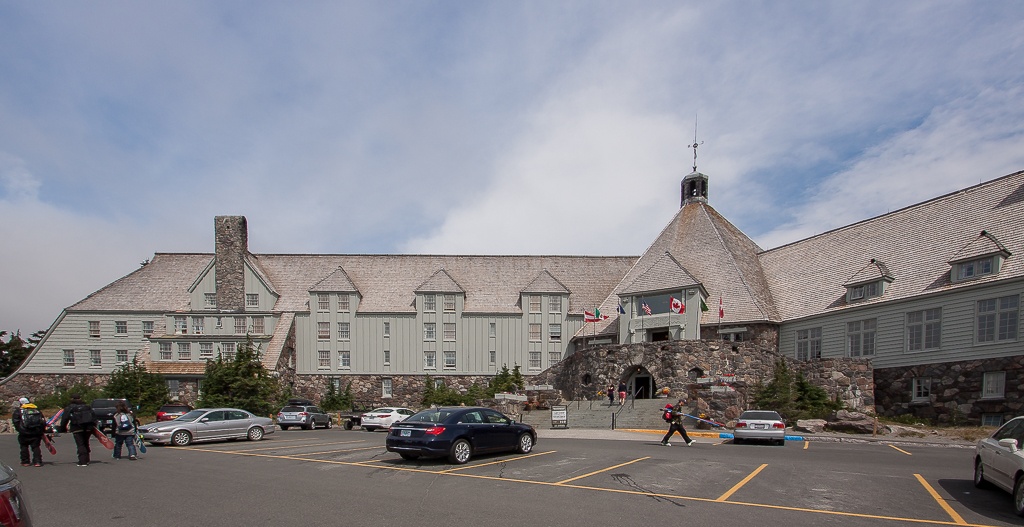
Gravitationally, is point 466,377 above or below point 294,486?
below

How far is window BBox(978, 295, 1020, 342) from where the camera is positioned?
96.2 ft

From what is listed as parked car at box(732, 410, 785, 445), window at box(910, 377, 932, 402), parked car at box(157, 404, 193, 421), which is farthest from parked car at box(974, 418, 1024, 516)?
parked car at box(157, 404, 193, 421)

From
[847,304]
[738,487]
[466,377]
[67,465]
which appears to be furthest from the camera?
[466,377]

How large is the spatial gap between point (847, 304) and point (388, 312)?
3248 cm

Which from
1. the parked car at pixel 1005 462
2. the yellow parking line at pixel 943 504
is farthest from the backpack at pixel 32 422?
the parked car at pixel 1005 462

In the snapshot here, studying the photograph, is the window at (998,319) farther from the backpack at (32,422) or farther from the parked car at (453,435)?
the backpack at (32,422)

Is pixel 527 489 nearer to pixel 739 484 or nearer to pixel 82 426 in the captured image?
pixel 739 484

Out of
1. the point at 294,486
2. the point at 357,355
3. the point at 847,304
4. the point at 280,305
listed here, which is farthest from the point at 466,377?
the point at 294,486

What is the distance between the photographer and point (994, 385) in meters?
30.0

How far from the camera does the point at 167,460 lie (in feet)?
62.8

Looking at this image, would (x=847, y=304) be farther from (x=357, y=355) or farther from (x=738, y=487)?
(x=357, y=355)

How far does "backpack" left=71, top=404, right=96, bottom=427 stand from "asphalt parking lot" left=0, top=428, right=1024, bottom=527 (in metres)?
1.14

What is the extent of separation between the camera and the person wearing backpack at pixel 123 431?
18922 mm

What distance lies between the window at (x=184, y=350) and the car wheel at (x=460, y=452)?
137 ft
